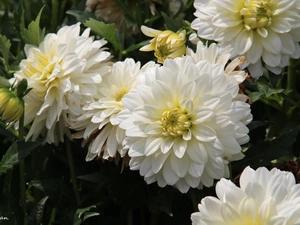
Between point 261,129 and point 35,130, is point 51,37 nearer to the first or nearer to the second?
point 35,130

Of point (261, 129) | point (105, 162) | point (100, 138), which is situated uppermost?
point (100, 138)

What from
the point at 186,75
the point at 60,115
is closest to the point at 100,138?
the point at 60,115

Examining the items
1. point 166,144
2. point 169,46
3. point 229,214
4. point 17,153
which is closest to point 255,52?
point 169,46

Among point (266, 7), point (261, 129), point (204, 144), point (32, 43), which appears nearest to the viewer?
point (204, 144)

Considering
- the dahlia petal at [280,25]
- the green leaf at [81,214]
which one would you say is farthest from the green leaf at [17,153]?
the dahlia petal at [280,25]

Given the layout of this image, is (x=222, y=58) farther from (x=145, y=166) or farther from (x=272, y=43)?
(x=145, y=166)

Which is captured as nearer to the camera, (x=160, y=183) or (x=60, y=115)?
(x=160, y=183)

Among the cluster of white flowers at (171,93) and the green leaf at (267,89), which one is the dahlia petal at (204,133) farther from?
the green leaf at (267,89)
